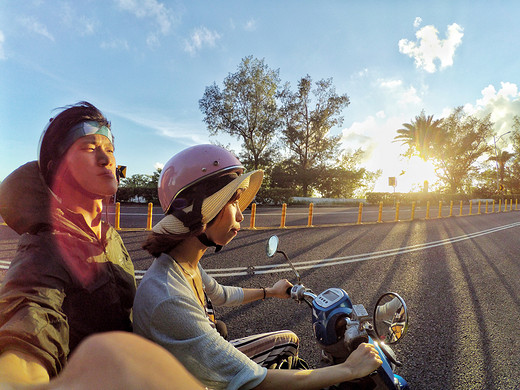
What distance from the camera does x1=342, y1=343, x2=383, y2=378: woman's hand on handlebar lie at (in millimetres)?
1191

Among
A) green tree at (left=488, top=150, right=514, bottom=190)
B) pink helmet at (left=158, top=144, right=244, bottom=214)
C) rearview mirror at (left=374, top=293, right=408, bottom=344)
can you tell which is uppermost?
green tree at (left=488, top=150, right=514, bottom=190)

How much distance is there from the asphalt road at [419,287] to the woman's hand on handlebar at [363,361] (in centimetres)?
172

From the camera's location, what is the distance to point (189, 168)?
1470mm

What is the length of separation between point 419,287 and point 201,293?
4.63 meters

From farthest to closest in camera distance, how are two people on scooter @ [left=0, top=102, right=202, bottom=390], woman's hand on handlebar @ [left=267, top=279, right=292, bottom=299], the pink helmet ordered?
woman's hand on handlebar @ [left=267, top=279, right=292, bottom=299] → the pink helmet → two people on scooter @ [left=0, top=102, right=202, bottom=390]

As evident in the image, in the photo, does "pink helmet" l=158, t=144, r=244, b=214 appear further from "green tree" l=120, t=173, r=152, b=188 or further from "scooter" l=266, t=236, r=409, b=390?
"green tree" l=120, t=173, r=152, b=188

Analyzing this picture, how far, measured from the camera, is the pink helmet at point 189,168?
146cm

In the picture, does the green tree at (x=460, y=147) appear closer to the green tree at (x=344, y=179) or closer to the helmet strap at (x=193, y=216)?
the green tree at (x=344, y=179)

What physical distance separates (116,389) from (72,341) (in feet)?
3.36

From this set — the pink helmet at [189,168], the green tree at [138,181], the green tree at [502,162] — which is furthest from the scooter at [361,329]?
the green tree at [502,162]

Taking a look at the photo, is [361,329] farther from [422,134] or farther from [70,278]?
[422,134]

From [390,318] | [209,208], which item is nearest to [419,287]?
[390,318]

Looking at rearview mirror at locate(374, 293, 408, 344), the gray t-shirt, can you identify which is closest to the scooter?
rearview mirror at locate(374, 293, 408, 344)

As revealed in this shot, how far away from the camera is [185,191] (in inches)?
57.2
